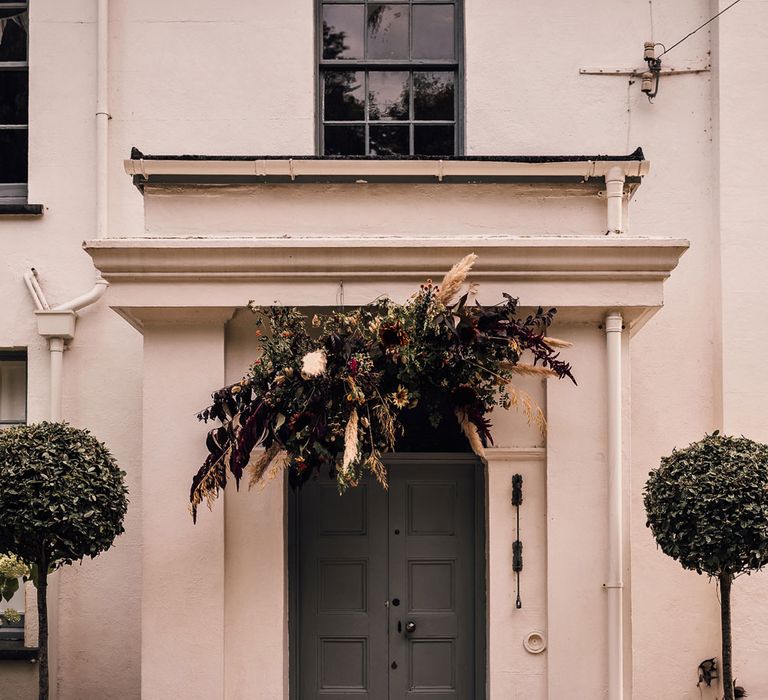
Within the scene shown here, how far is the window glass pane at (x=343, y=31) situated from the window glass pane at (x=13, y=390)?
4286mm

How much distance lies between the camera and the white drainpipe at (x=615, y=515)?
22.9 feet

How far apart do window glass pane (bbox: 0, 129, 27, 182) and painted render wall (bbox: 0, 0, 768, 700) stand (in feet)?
0.96

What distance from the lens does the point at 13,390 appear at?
9.22 m

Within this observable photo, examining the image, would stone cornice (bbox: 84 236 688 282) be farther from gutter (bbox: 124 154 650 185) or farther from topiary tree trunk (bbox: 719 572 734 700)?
topiary tree trunk (bbox: 719 572 734 700)

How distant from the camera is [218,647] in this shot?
7.04 meters

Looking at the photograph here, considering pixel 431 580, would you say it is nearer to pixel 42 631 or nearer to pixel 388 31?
pixel 42 631

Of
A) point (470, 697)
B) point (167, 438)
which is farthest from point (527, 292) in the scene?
point (470, 697)

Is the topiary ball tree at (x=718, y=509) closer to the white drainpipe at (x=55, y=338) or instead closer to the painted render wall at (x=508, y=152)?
the painted render wall at (x=508, y=152)

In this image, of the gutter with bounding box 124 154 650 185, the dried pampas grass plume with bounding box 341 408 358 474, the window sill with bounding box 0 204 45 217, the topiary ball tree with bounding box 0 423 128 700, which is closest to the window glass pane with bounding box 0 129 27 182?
the window sill with bounding box 0 204 45 217

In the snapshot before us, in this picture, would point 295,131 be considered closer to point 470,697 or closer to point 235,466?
point 235,466

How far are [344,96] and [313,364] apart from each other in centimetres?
411

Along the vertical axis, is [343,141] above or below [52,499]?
above

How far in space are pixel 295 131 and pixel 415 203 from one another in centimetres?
231

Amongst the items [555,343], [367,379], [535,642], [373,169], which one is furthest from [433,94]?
[535,642]
